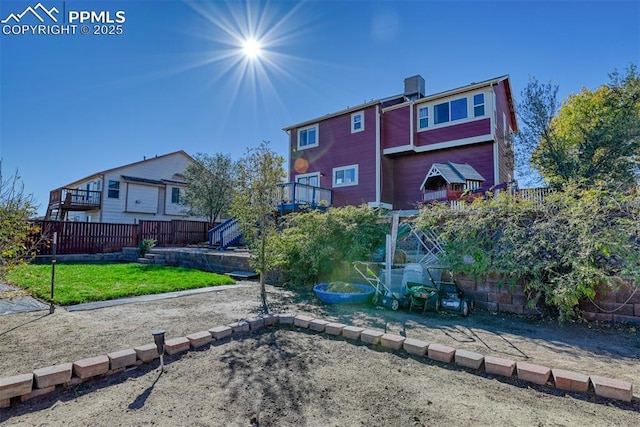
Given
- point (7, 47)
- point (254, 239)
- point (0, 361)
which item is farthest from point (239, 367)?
point (7, 47)

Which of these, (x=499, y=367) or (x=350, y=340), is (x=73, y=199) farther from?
(x=499, y=367)

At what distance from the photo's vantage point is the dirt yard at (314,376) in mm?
2145

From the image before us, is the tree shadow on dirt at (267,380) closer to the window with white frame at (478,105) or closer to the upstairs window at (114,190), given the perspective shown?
the window with white frame at (478,105)

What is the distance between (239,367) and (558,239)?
4787 mm

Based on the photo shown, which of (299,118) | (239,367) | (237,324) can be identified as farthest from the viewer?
(299,118)

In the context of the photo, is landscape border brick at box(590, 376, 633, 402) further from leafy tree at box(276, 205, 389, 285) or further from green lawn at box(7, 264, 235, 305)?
green lawn at box(7, 264, 235, 305)

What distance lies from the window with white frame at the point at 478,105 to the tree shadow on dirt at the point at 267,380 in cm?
1286

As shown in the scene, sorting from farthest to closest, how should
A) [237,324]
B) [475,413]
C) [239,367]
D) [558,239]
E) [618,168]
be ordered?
[618,168], [558,239], [237,324], [239,367], [475,413]

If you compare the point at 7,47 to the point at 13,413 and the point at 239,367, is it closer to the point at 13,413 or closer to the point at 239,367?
the point at 13,413

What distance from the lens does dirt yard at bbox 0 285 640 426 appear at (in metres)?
2.14

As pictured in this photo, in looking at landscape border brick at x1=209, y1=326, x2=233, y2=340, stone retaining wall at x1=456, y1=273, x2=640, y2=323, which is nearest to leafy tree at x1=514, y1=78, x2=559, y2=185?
stone retaining wall at x1=456, y1=273, x2=640, y2=323

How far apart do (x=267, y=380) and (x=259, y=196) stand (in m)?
3.60

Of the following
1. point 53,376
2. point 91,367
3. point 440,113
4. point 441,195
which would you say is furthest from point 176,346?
point 440,113

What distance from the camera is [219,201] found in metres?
18.6
